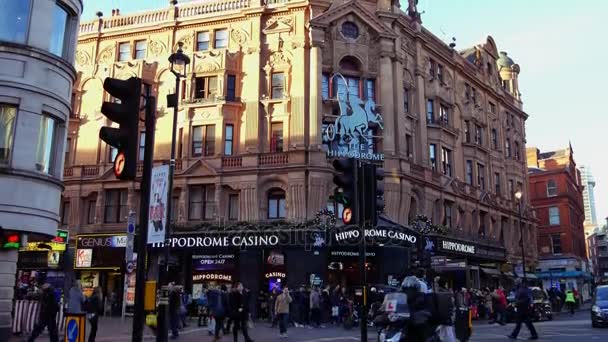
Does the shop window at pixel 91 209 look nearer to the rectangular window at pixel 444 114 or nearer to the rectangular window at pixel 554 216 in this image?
the rectangular window at pixel 444 114

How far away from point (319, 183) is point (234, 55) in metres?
9.65

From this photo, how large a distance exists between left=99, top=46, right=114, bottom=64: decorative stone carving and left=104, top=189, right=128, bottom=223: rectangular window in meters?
8.58

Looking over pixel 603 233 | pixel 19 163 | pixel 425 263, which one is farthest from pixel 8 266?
pixel 603 233

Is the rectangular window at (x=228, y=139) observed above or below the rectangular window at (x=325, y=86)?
below

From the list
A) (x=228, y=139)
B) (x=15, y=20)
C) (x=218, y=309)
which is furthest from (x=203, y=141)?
(x=218, y=309)

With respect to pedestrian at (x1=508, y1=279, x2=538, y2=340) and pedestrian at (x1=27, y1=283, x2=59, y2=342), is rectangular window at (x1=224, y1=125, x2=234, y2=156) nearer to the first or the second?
pedestrian at (x1=27, y1=283, x2=59, y2=342)

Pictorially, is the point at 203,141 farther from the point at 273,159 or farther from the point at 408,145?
the point at 408,145

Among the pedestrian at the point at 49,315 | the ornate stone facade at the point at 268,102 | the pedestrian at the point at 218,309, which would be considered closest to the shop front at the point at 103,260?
the ornate stone facade at the point at 268,102

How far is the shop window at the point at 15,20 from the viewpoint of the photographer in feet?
54.5

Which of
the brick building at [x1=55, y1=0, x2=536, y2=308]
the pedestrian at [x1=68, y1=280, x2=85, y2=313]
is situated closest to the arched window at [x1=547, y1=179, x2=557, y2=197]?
the brick building at [x1=55, y1=0, x2=536, y2=308]

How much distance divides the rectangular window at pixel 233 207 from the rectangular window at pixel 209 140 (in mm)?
2901

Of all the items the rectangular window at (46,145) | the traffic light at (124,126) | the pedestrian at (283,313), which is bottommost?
the pedestrian at (283,313)

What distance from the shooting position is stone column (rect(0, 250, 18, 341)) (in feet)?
50.5

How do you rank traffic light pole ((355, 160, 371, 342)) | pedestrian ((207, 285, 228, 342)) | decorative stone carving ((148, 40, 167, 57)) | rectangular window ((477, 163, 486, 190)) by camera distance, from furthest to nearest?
rectangular window ((477, 163, 486, 190)), decorative stone carving ((148, 40, 167, 57)), pedestrian ((207, 285, 228, 342)), traffic light pole ((355, 160, 371, 342))
